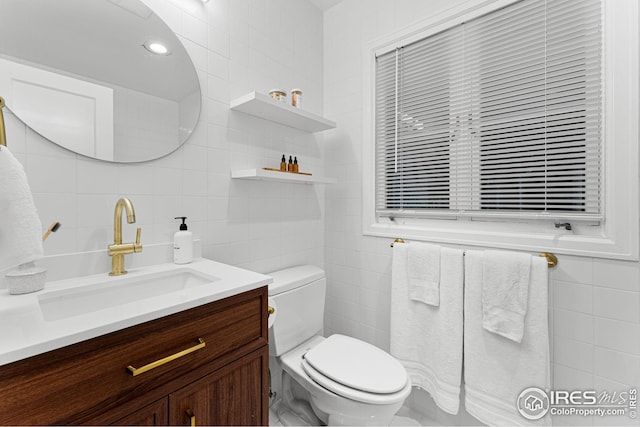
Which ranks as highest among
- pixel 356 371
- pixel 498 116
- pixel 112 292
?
pixel 498 116

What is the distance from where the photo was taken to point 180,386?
2.41 ft

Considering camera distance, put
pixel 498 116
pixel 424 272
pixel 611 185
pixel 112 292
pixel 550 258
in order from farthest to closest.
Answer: pixel 424 272 < pixel 498 116 < pixel 550 258 < pixel 611 185 < pixel 112 292

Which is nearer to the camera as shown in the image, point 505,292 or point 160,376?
point 160,376

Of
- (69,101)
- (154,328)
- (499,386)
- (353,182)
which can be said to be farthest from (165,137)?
(499,386)

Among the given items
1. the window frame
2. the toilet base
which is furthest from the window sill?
the toilet base

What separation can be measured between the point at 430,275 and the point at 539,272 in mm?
437

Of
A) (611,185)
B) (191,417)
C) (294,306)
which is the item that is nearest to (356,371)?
(294,306)

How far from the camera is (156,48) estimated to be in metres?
1.15

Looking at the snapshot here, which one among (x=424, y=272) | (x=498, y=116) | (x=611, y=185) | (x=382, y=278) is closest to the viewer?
(x=611, y=185)

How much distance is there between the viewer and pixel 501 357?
123 cm

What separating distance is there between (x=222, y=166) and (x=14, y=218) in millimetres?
758

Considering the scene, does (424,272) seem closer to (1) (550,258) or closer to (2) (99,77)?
(1) (550,258)

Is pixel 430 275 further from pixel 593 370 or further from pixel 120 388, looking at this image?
pixel 120 388

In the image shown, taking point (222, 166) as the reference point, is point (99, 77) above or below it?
above
